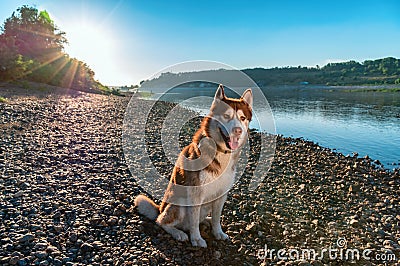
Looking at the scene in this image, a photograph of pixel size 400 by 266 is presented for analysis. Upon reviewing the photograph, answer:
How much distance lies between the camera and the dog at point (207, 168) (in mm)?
4629

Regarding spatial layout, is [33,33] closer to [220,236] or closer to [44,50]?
[44,50]

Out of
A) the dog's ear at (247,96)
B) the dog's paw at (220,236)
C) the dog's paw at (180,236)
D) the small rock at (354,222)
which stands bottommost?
the small rock at (354,222)

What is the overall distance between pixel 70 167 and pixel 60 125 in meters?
7.21

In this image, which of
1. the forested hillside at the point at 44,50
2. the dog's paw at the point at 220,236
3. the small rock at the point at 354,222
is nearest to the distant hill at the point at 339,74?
the forested hillside at the point at 44,50

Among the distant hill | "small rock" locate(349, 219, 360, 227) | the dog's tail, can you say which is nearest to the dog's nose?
the dog's tail

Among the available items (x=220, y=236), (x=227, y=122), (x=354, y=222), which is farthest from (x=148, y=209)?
(x=354, y=222)

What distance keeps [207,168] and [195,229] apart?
3.93 ft

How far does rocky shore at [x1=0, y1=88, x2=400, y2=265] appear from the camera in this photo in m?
4.66

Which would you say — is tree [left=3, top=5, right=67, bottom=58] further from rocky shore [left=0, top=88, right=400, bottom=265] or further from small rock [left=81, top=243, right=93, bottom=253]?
small rock [left=81, top=243, right=93, bottom=253]

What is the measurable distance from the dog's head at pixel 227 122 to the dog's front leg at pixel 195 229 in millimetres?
1260

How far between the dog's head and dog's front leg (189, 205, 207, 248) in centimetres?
126

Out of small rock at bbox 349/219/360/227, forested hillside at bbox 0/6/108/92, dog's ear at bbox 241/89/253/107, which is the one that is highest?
forested hillside at bbox 0/6/108/92

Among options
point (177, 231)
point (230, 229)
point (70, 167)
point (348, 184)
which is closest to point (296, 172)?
point (348, 184)

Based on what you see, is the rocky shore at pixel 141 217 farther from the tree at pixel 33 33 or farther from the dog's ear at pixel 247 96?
the tree at pixel 33 33
